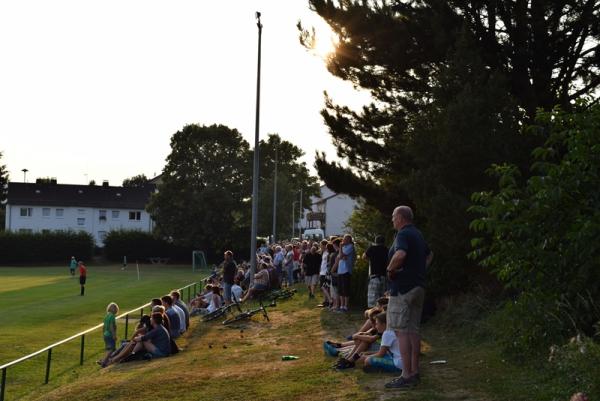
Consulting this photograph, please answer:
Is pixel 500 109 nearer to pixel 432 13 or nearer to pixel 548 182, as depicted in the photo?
pixel 432 13

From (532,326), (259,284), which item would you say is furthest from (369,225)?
(532,326)

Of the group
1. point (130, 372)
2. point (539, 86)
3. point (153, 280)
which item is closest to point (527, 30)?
point (539, 86)

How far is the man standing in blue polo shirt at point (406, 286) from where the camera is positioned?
8406mm

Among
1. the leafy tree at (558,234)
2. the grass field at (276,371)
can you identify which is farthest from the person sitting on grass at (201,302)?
the leafy tree at (558,234)

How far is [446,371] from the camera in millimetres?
9656

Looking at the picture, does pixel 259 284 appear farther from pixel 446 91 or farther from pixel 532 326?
pixel 532 326

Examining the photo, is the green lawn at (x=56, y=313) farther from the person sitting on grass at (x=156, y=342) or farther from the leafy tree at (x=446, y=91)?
the leafy tree at (x=446, y=91)

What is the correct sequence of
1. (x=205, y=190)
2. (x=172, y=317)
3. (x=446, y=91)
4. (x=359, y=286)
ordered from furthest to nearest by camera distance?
(x=205, y=190) < (x=359, y=286) < (x=172, y=317) < (x=446, y=91)

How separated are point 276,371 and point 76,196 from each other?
3784 inches

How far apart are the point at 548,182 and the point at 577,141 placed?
1.86ft

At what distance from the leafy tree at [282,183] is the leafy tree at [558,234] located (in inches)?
2288

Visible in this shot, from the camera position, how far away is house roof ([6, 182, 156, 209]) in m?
98.6

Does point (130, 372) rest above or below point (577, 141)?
below

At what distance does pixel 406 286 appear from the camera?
8484 mm
